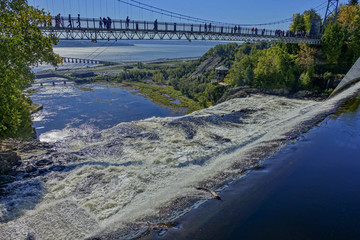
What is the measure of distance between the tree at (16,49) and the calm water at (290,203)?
1498cm

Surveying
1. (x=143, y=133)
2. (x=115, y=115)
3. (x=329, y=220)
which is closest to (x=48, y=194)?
(x=143, y=133)

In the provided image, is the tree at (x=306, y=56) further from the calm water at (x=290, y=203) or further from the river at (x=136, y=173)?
the calm water at (x=290, y=203)

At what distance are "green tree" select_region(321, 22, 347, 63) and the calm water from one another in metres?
34.8

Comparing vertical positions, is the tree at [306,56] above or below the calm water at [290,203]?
above

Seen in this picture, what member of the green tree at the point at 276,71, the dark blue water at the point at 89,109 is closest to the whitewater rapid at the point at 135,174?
the green tree at the point at 276,71

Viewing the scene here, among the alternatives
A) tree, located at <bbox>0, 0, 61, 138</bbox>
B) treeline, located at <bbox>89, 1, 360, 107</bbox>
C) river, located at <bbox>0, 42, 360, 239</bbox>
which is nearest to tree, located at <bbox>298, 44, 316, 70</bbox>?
treeline, located at <bbox>89, 1, 360, 107</bbox>

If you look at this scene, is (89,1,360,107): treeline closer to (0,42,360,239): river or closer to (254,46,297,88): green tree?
(254,46,297,88): green tree

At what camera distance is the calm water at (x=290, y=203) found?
11375mm

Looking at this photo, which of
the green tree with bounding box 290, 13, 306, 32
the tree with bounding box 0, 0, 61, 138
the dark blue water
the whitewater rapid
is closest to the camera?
the whitewater rapid

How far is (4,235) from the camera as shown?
446 inches

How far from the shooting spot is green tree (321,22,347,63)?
4650 centimetres

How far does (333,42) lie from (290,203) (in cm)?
4591

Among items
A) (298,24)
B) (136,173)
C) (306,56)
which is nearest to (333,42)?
(306,56)

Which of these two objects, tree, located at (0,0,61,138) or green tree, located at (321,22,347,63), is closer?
tree, located at (0,0,61,138)
